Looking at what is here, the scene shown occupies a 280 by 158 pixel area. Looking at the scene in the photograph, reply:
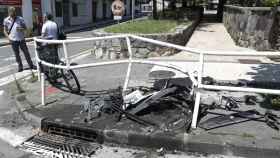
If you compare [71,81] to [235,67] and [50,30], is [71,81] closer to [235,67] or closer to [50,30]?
[50,30]

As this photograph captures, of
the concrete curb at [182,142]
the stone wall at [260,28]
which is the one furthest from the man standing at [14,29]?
the stone wall at [260,28]

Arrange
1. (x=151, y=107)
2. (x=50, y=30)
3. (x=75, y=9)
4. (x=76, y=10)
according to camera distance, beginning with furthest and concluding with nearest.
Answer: (x=76, y=10) < (x=75, y=9) < (x=50, y=30) < (x=151, y=107)

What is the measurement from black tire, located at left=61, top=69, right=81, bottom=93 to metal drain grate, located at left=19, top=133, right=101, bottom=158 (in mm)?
1809

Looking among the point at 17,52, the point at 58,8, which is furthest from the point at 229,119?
the point at 58,8

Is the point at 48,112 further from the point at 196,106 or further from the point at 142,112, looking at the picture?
the point at 196,106

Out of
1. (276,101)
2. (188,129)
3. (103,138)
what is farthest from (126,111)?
(276,101)

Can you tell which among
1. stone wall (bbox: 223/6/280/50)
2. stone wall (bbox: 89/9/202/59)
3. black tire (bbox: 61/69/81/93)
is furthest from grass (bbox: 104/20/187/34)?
black tire (bbox: 61/69/81/93)

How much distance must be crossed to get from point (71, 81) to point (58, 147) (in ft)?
9.00

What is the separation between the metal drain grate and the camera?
4.16m

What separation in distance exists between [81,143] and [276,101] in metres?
2.94

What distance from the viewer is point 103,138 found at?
4438 mm

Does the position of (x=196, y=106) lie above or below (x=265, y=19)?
below

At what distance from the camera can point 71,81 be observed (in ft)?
22.7

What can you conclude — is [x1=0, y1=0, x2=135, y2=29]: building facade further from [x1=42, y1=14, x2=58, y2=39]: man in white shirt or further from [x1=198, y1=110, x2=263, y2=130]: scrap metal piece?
[x1=198, y1=110, x2=263, y2=130]: scrap metal piece
